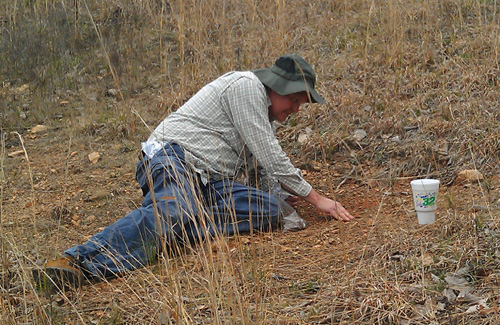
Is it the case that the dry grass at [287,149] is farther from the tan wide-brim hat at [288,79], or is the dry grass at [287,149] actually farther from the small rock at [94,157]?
the tan wide-brim hat at [288,79]

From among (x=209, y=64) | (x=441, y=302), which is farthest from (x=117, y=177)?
(x=441, y=302)

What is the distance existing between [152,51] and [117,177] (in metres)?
2.21

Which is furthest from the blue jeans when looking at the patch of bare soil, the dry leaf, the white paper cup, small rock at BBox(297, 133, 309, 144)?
the dry leaf

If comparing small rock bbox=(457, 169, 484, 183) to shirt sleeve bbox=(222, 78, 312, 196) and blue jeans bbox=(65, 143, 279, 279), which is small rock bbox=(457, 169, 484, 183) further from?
blue jeans bbox=(65, 143, 279, 279)

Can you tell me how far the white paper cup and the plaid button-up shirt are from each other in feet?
2.07

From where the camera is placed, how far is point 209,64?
6109mm

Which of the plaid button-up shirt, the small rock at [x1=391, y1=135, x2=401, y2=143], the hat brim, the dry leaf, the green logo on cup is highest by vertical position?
the hat brim

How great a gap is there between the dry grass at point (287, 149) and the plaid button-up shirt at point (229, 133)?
0.33 meters

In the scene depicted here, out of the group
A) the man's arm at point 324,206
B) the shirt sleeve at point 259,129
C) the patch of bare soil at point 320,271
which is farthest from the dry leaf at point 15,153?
the man's arm at point 324,206

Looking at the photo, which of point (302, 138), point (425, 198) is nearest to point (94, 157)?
point (302, 138)

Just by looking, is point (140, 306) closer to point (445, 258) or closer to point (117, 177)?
point (445, 258)

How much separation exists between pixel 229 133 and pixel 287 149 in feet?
4.46

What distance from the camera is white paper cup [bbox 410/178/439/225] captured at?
324cm

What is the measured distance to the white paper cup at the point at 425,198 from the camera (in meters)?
3.24
